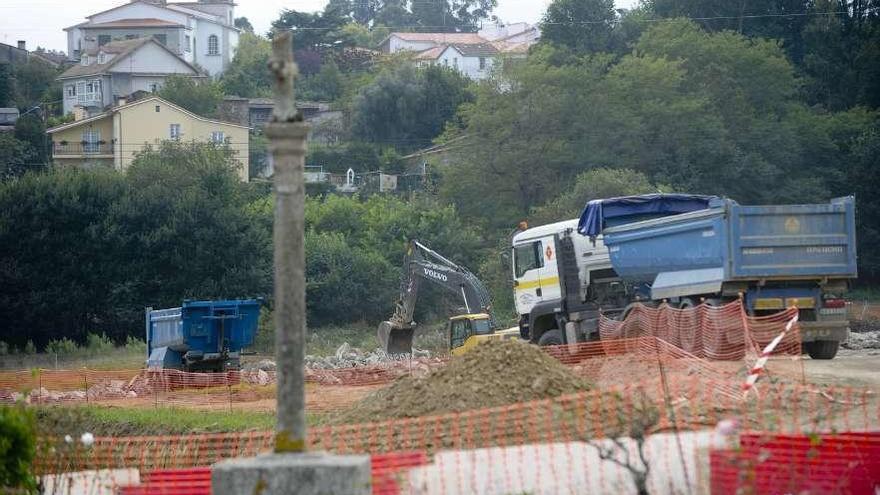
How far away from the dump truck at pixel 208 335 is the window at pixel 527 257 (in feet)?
27.1

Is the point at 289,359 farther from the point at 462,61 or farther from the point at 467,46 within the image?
the point at 467,46

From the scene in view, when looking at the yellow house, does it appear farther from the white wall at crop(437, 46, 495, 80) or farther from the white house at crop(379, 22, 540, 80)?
the white wall at crop(437, 46, 495, 80)

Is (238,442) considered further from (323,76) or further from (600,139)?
(323,76)

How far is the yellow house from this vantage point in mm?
68625

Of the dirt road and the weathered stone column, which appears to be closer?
the weathered stone column

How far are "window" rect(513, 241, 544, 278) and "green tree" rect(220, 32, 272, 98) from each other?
6604 cm

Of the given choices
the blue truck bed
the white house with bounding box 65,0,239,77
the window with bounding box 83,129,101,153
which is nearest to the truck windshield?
the blue truck bed

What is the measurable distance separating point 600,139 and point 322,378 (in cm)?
3452

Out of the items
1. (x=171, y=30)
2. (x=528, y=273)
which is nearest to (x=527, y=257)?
(x=528, y=273)

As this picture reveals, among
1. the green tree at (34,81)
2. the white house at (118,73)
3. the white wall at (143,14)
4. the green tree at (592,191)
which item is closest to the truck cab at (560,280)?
the green tree at (592,191)

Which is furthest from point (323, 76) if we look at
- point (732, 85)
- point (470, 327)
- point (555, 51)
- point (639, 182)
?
point (470, 327)

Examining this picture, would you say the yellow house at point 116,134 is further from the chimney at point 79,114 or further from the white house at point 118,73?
the white house at point 118,73

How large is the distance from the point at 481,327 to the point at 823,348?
10309 mm

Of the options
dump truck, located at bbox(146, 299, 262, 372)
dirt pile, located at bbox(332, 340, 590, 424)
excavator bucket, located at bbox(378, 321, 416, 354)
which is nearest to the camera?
dirt pile, located at bbox(332, 340, 590, 424)
